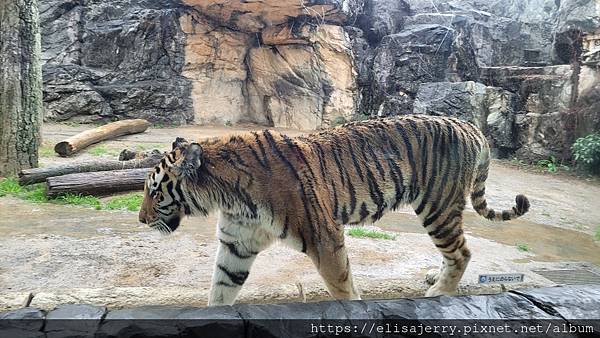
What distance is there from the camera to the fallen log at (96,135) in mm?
8062

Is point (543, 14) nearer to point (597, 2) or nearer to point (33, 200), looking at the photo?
point (597, 2)

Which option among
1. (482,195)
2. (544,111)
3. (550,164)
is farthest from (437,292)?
(544,111)

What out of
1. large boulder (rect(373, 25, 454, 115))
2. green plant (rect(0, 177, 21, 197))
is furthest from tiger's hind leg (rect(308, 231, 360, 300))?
large boulder (rect(373, 25, 454, 115))

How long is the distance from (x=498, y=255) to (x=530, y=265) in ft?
1.18

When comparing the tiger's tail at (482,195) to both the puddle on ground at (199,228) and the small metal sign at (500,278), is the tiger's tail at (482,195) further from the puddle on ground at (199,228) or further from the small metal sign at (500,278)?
the puddle on ground at (199,228)

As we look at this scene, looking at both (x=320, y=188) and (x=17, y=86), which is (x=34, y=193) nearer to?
(x=17, y=86)

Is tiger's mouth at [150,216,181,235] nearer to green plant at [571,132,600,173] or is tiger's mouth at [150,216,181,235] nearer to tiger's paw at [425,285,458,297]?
tiger's paw at [425,285,458,297]

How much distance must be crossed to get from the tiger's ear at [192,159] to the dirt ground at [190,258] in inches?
30.6

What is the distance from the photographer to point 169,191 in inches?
107

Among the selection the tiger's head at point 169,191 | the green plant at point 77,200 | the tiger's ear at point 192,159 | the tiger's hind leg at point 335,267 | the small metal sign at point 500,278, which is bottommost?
the green plant at point 77,200

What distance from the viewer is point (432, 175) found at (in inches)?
121

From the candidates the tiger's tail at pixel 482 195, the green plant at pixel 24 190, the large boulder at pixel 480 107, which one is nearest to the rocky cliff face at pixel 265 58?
the large boulder at pixel 480 107

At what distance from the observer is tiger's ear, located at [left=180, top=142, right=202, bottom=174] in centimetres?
263

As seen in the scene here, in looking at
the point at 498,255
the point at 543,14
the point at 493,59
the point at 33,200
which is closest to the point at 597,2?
the point at 493,59
